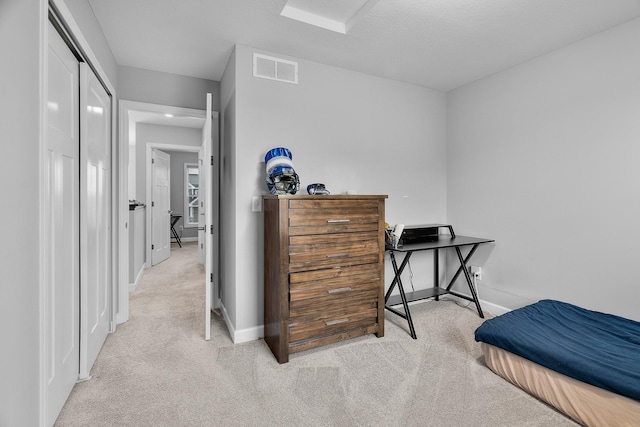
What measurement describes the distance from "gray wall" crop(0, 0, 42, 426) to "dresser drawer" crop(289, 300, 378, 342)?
1439 mm

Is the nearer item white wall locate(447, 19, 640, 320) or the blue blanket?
the blue blanket

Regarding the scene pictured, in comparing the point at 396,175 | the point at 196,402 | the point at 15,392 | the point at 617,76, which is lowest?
the point at 196,402

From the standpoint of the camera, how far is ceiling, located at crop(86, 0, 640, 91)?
202 cm

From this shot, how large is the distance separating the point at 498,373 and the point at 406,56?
2664mm

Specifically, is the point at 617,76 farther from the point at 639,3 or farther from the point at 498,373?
the point at 498,373

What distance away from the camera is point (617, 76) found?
2.24 meters

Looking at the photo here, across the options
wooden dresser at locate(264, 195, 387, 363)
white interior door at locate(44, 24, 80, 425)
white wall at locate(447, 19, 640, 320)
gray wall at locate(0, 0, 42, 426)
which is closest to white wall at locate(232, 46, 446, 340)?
wooden dresser at locate(264, 195, 387, 363)

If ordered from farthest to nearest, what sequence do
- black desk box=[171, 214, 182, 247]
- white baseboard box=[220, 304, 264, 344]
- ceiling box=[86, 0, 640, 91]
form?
black desk box=[171, 214, 182, 247]
white baseboard box=[220, 304, 264, 344]
ceiling box=[86, 0, 640, 91]

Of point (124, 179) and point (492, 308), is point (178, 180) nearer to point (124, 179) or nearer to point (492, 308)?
point (124, 179)

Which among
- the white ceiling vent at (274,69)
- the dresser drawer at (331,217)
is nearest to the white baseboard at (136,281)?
the dresser drawer at (331,217)

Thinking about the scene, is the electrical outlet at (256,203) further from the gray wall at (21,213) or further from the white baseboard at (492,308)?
the white baseboard at (492,308)

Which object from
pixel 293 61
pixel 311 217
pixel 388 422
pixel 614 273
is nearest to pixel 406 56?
pixel 293 61

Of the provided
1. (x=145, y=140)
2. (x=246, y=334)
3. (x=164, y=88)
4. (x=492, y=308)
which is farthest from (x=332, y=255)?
(x=145, y=140)

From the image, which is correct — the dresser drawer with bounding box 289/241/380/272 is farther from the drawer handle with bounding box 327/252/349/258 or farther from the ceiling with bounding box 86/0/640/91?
the ceiling with bounding box 86/0/640/91
